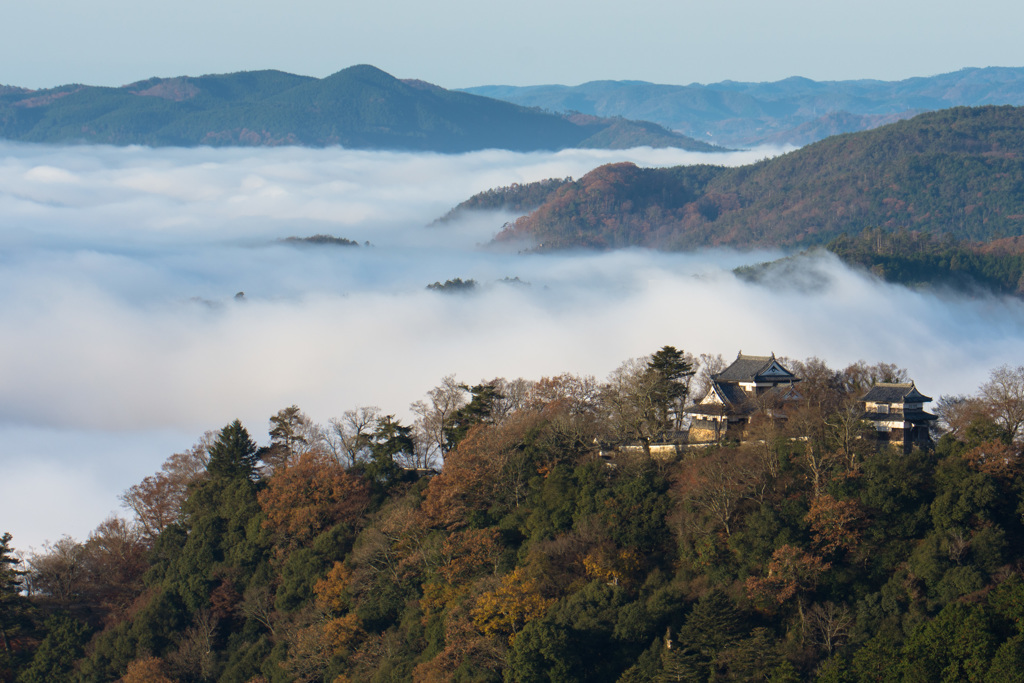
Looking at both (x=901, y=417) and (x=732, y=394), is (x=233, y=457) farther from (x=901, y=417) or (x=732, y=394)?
(x=901, y=417)

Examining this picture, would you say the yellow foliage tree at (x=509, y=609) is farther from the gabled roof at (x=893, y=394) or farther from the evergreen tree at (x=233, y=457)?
the evergreen tree at (x=233, y=457)

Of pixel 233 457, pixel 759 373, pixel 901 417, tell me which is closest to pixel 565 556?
pixel 759 373

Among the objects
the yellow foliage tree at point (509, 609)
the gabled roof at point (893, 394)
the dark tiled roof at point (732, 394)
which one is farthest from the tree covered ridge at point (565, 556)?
the dark tiled roof at point (732, 394)

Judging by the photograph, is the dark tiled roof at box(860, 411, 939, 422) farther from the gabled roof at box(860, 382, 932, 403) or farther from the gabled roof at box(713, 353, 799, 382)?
the gabled roof at box(713, 353, 799, 382)

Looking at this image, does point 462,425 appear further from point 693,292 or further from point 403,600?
point 693,292

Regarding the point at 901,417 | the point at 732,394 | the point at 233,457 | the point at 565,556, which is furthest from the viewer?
the point at 233,457
